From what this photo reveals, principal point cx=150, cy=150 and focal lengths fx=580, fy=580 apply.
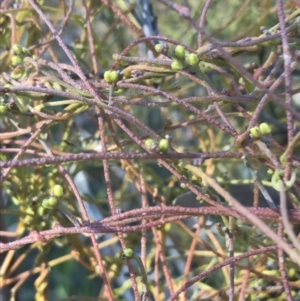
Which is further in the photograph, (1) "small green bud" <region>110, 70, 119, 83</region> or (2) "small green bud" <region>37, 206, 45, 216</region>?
(2) "small green bud" <region>37, 206, 45, 216</region>

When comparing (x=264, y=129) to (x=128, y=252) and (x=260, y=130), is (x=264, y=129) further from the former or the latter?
(x=128, y=252)

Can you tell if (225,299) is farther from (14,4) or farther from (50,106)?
(14,4)

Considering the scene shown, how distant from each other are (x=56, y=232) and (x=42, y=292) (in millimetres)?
248

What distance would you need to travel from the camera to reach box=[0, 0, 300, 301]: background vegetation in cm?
37

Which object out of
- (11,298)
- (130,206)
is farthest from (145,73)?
(130,206)

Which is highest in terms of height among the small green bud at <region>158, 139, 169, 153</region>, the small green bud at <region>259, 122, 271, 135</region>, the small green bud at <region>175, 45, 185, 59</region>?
the small green bud at <region>175, 45, 185, 59</region>

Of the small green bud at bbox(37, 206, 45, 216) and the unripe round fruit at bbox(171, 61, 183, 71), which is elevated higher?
the unripe round fruit at bbox(171, 61, 183, 71)

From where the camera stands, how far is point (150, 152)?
0.37m

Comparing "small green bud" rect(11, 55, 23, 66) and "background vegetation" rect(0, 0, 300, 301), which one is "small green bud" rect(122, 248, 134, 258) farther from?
"small green bud" rect(11, 55, 23, 66)

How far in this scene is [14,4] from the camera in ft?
2.04

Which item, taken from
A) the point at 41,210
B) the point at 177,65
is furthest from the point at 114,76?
the point at 41,210

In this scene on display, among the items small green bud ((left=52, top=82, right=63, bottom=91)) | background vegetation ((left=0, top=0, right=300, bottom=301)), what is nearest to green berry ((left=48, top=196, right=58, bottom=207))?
background vegetation ((left=0, top=0, right=300, bottom=301))

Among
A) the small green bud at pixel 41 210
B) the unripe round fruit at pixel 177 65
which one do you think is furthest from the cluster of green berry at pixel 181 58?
the small green bud at pixel 41 210

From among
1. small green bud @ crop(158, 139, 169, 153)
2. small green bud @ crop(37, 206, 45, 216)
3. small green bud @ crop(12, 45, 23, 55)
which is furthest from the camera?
small green bud @ crop(37, 206, 45, 216)
